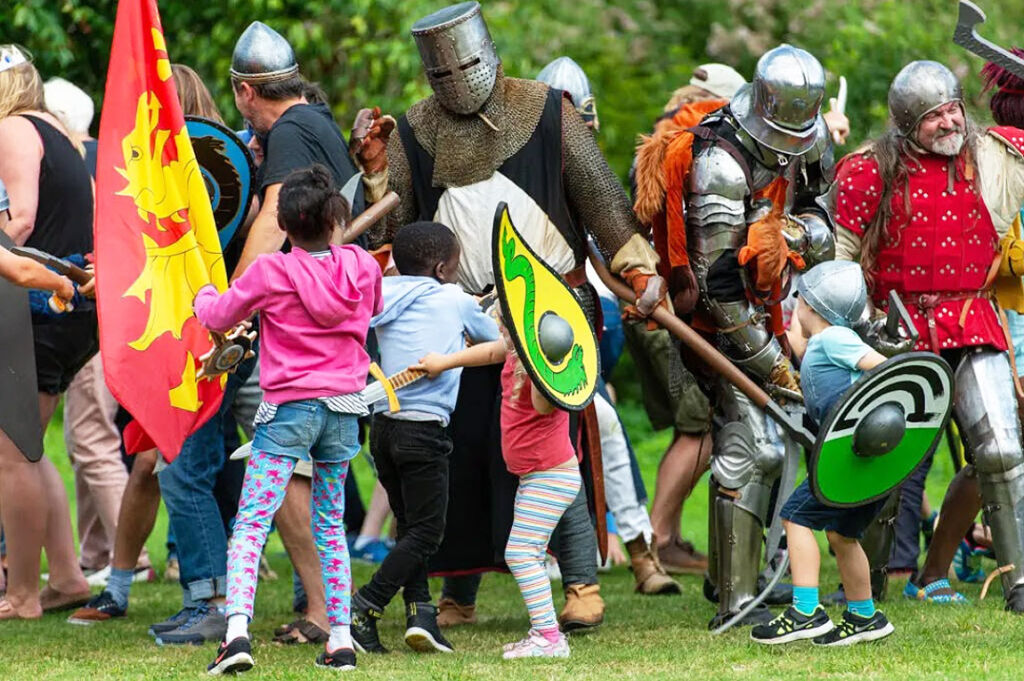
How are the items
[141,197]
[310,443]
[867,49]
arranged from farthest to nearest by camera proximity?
1. [867,49]
2. [141,197]
3. [310,443]

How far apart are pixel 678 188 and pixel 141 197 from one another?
1702 millimetres

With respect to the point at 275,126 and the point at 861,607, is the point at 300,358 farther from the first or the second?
the point at 861,607

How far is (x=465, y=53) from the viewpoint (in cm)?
605

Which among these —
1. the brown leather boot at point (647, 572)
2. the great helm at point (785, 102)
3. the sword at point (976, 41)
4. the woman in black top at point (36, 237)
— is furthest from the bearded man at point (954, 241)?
the woman in black top at point (36, 237)

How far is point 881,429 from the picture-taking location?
516cm

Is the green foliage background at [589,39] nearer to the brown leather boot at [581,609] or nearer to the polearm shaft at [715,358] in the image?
the polearm shaft at [715,358]

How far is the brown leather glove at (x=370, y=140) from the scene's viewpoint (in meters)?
6.05

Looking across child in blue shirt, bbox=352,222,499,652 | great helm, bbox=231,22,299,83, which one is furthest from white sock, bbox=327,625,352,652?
great helm, bbox=231,22,299,83

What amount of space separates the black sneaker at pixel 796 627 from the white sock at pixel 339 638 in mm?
1218

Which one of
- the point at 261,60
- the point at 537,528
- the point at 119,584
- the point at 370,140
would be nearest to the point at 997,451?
the point at 537,528

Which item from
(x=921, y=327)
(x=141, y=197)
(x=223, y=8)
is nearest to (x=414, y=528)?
(x=141, y=197)

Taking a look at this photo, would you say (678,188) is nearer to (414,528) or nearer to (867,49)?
(414,528)

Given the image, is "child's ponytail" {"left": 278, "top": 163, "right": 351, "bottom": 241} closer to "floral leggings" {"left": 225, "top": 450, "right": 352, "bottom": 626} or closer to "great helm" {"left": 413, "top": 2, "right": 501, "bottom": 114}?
"floral leggings" {"left": 225, "top": 450, "right": 352, "bottom": 626}

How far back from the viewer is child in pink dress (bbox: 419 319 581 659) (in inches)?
216
